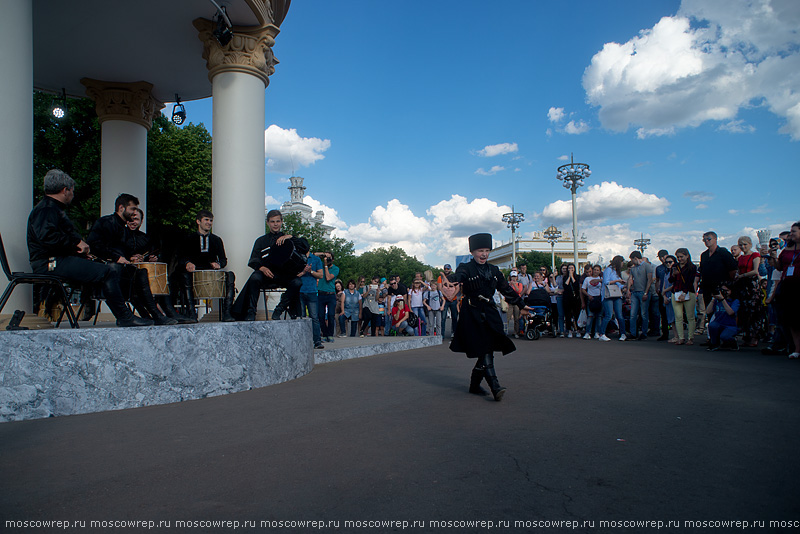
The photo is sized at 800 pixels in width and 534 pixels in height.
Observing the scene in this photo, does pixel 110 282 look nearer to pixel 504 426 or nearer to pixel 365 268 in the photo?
pixel 504 426

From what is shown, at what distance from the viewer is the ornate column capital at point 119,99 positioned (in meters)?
12.9

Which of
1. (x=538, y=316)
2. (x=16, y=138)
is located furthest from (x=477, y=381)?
(x=538, y=316)

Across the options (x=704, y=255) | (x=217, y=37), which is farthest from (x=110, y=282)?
(x=704, y=255)

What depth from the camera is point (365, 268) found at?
→ 95875 mm

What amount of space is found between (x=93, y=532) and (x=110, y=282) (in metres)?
4.01

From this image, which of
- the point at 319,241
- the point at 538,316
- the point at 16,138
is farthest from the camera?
the point at 319,241

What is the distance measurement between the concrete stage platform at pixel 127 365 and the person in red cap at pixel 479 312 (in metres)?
2.39

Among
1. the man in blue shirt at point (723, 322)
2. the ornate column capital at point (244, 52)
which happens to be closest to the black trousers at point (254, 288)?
the ornate column capital at point (244, 52)

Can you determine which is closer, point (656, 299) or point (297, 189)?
point (656, 299)

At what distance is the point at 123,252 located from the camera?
6.88 m

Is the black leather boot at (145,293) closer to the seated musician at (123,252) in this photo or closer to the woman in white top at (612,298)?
the seated musician at (123,252)

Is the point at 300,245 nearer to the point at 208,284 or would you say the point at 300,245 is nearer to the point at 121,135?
the point at 208,284

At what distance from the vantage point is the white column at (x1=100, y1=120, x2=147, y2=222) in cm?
1258

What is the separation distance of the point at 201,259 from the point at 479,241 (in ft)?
14.1
